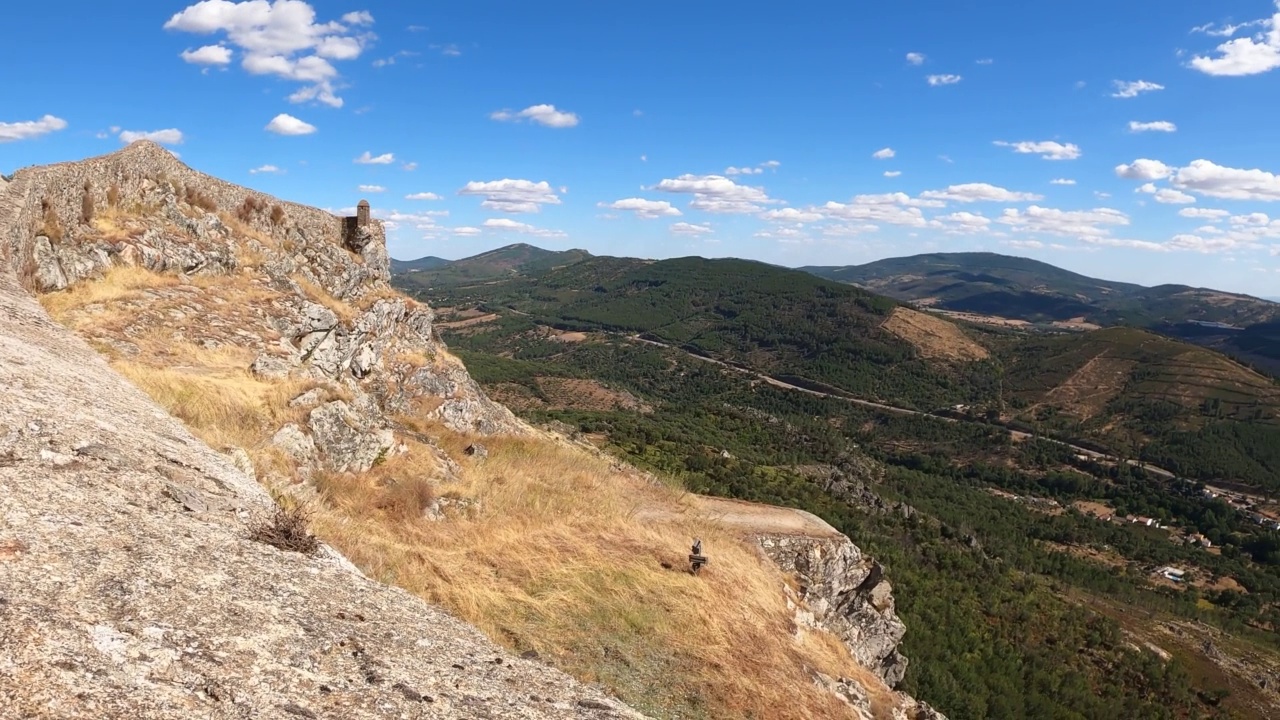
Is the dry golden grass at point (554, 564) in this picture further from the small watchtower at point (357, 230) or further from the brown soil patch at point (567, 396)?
the brown soil patch at point (567, 396)

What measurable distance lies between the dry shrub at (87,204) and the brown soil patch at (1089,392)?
216 metres

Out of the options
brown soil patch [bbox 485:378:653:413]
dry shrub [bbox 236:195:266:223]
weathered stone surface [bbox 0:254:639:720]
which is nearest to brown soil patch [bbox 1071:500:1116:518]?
brown soil patch [bbox 485:378:653:413]

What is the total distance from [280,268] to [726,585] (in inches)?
915

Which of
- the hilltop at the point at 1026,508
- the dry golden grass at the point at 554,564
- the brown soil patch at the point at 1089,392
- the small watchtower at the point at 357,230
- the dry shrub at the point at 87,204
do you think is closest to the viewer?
the dry golden grass at the point at 554,564

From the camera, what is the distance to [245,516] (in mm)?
7086

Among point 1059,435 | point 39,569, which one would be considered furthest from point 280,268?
point 1059,435

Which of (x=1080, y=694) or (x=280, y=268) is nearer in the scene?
(x=280, y=268)

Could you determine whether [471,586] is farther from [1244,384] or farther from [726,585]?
[1244,384]

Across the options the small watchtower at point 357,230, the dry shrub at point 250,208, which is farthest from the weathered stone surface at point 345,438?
the small watchtower at point 357,230

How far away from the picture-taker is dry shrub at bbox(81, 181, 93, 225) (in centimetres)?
2069

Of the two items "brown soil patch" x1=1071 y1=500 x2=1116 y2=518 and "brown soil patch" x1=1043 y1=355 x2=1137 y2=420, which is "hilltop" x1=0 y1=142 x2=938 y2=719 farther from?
"brown soil patch" x1=1043 y1=355 x2=1137 y2=420

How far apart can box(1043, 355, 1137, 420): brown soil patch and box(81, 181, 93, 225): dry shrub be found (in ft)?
710

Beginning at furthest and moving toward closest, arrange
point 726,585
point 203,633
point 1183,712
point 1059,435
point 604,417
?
point 1059,435 → point 604,417 → point 1183,712 → point 726,585 → point 203,633

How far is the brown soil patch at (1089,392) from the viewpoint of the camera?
186 m
